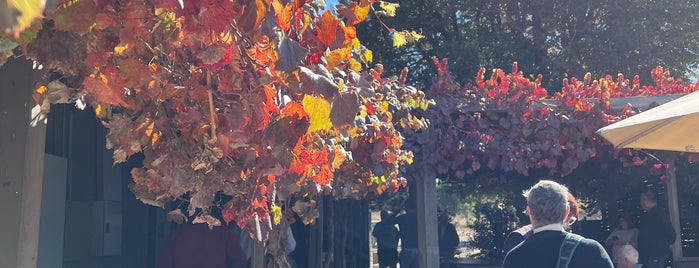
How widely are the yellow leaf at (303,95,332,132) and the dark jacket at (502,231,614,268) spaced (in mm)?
1585

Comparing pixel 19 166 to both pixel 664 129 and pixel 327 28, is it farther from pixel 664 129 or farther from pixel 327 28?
pixel 664 129

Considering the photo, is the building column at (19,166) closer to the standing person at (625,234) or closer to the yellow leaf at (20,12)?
the yellow leaf at (20,12)

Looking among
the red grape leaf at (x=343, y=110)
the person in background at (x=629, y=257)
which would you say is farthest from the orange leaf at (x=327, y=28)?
the person in background at (x=629, y=257)

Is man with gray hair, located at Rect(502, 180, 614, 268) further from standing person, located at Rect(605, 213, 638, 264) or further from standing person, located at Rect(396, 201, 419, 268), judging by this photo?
standing person, located at Rect(396, 201, 419, 268)

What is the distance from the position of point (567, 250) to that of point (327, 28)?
5.27ft

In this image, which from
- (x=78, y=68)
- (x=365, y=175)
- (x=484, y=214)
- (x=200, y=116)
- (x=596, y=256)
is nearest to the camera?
(x=78, y=68)

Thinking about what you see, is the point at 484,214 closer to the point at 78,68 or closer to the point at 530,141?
the point at 530,141

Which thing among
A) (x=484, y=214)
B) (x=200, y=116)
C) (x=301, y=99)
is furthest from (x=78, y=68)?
(x=484, y=214)

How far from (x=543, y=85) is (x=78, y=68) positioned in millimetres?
10925

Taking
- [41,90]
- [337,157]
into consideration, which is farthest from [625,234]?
[41,90]

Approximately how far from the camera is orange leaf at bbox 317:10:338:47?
2.05 m

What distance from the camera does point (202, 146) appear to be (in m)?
2.37

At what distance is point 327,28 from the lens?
2049mm

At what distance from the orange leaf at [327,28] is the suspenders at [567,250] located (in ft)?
5.15
